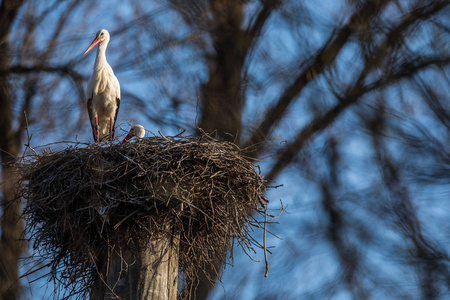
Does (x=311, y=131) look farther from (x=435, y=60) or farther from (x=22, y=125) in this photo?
(x=22, y=125)

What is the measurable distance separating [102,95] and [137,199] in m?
3.40

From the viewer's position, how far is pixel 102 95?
6.82 meters

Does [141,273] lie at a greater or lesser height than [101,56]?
lesser

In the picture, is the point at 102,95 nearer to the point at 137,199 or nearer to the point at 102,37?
the point at 102,37

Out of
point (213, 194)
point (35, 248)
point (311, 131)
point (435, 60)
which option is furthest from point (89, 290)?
point (435, 60)

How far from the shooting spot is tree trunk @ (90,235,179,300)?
346 cm

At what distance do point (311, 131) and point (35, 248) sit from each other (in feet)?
11.9

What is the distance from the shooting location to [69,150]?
13.8ft

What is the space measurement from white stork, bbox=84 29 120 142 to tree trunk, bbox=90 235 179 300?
3259 millimetres

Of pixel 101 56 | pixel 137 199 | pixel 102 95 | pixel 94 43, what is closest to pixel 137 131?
pixel 102 95

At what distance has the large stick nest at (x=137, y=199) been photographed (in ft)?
12.1

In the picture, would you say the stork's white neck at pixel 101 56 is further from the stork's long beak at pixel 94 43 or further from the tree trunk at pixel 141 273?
the tree trunk at pixel 141 273

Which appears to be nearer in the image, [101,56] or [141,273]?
[141,273]

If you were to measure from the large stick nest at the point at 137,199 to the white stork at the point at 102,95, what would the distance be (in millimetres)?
2553
